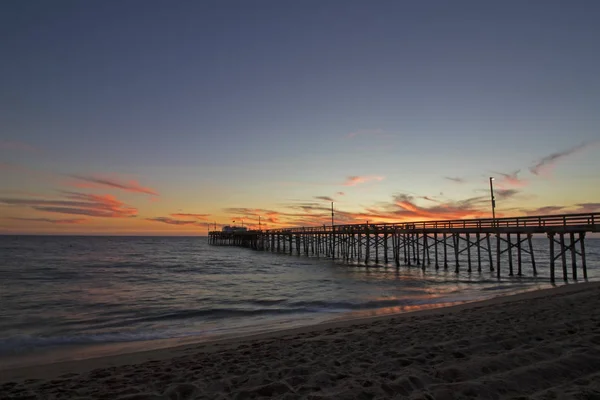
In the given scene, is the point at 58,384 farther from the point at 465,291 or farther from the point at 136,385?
the point at 465,291

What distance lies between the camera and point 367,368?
5168mm

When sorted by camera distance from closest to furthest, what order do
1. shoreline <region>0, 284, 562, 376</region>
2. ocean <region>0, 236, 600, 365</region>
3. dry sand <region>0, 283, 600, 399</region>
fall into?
dry sand <region>0, 283, 600, 399</region> → shoreline <region>0, 284, 562, 376</region> → ocean <region>0, 236, 600, 365</region>

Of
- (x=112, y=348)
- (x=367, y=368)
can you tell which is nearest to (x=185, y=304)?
(x=112, y=348)

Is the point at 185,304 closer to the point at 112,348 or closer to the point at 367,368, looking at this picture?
the point at 112,348

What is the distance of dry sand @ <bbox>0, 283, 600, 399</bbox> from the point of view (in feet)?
13.9

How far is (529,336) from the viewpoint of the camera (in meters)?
6.32

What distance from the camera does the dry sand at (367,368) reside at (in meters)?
4.22

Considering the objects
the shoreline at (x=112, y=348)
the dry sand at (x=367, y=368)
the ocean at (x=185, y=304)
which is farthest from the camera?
the ocean at (x=185, y=304)

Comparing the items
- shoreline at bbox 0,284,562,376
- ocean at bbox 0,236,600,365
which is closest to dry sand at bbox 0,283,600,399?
shoreline at bbox 0,284,562,376

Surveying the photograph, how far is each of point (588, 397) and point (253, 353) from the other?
4.87 meters

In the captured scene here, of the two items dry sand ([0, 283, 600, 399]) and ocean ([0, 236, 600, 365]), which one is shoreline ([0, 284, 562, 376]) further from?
dry sand ([0, 283, 600, 399])

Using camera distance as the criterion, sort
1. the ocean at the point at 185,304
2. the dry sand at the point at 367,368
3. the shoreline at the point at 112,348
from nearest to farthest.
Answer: the dry sand at the point at 367,368 < the shoreline at the point at 112,348 < the ocean at the point at 185,304

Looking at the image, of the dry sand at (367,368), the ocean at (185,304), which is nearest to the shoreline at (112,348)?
the ocean at (185,304)

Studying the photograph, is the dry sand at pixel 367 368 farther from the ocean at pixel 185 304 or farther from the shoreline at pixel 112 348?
the ocean at pixel 185 304
